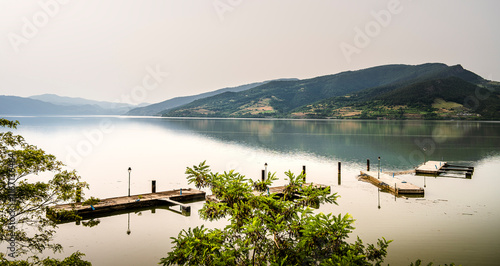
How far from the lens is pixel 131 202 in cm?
2370

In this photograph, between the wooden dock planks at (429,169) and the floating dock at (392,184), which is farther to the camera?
the wooden dock planks at (429,169)

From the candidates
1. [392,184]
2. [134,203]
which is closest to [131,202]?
[134,203]

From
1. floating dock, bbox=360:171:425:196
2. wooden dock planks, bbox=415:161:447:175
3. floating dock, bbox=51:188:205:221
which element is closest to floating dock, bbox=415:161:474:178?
wooden dock planks, bbox=415:161:447:175

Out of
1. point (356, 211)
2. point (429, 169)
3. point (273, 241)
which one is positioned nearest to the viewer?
point (273, 241)

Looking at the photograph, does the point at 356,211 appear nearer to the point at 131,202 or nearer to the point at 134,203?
the point at 134,203

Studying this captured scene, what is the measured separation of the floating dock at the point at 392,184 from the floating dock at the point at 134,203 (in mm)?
16060

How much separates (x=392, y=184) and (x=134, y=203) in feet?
70.9

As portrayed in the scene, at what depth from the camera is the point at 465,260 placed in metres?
15.6

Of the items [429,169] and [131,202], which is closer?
[131,202]

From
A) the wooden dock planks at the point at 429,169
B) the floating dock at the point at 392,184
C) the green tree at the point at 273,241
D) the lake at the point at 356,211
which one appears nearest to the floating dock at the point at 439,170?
the wooden dock planks at the point at 429,169

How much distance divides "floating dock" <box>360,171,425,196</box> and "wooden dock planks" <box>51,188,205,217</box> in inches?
632

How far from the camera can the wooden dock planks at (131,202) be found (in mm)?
21609

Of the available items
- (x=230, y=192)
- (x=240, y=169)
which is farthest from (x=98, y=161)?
(x=230, y=192)

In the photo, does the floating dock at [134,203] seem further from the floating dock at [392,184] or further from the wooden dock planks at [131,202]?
the floating dock at [392,184]
